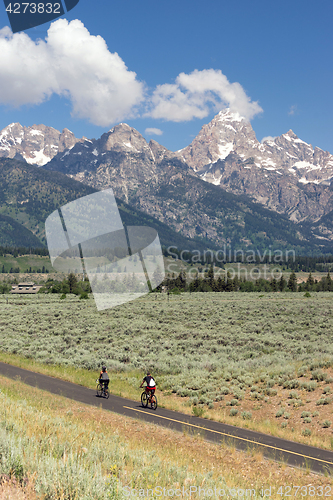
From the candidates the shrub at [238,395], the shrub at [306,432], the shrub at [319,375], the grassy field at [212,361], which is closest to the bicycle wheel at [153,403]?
the grassy field at [212,361]

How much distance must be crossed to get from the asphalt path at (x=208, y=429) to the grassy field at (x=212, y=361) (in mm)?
906

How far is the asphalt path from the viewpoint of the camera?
1188cm

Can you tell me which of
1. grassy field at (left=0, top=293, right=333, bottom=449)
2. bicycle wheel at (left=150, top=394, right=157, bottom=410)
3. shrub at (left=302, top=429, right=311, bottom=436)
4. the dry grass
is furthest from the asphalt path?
the dry grass

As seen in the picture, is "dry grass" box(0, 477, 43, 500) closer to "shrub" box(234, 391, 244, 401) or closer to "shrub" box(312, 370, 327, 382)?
"shrub" box(234, 391, 244, 401)

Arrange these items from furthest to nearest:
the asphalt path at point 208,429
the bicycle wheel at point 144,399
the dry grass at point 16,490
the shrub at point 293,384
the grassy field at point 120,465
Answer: the shrub at point 293,384 → the bicycle wheel at point 144,399 → the asphalt path at point 208,429 → the grassy field at point 120,465 → the dry grass at point 16,490

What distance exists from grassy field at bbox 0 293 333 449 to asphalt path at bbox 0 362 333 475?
0.91 m

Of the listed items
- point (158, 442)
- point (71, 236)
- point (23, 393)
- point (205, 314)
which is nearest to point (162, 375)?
point (23, 393)

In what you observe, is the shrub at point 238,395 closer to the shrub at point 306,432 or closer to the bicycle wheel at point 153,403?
the shrub at point 306,432

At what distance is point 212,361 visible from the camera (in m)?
26.0

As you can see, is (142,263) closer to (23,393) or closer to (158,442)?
(158,442)

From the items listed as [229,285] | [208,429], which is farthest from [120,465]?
[229,285]

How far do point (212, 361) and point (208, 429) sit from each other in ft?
37.3

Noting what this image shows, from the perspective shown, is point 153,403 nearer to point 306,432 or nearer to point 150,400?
point 150,400

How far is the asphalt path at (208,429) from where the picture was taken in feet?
39.0
